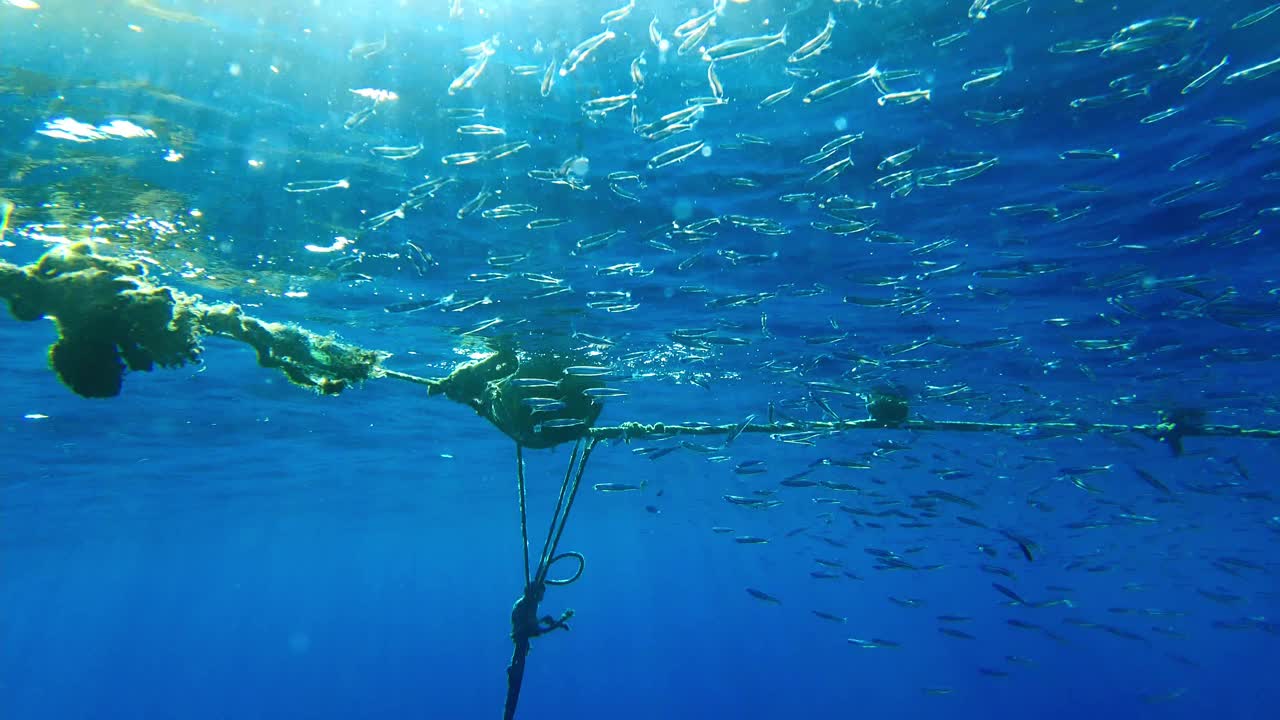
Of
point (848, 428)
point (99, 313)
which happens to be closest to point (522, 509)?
point (99, 313)

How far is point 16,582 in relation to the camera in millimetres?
66312

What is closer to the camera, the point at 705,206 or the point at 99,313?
the point at 99,313

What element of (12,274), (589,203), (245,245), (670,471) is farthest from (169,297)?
(670,471)

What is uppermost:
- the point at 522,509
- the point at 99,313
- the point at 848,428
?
the point at 99,313

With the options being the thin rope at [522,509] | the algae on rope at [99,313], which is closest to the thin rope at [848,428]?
the thin rope at [522,509]

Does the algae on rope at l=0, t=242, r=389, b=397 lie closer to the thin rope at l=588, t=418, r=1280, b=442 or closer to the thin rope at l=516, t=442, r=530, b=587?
the thin rope at l=516, t=442, r=530, b=587

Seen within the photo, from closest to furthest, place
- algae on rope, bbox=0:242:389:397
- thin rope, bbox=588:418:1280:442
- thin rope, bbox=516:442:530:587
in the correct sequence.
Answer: algae on rope, bbox=0:242:389:397, thin rope, bbox=516:442:530:587, thin rope, bbox=588:418:1280:442

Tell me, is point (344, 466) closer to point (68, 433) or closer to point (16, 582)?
point (68, 433)

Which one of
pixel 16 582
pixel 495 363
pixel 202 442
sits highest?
pixel 495 363

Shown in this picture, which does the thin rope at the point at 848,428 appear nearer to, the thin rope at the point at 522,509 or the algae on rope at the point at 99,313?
the thin rope at the point at 522,509

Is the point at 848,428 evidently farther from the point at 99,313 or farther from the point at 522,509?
the point at 99,313

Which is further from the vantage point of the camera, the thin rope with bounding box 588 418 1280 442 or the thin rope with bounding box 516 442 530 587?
the thin rope with bounding box 588 418 1280 442

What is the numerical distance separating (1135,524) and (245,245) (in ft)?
138

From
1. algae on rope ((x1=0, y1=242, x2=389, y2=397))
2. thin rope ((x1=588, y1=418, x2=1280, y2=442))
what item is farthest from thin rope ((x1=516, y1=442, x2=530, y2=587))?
algae on rope ((x1=0, y1=242, x2=389, y2=397))
